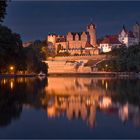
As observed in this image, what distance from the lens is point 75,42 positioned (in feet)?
337

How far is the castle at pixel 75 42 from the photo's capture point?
9900cm

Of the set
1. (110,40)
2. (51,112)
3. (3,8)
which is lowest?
(51,112)

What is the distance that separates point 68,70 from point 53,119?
74968mm

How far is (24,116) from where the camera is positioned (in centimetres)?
1022

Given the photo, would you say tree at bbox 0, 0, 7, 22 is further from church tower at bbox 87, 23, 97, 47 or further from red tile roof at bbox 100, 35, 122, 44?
church tower at bbox 87, 23, 97, 47

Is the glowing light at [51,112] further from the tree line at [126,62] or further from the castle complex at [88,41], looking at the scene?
the castle complex at [88,41]

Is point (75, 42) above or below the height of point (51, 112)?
above

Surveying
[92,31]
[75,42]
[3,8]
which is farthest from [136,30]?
[3,8]

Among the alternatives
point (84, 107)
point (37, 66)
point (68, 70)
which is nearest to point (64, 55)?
point (68, 70)

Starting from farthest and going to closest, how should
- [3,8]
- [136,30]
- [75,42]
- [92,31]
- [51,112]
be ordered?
[136,30], [92,31], [75,42], [3,8], [51,112]

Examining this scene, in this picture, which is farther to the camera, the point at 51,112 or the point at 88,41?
the point at 88,41

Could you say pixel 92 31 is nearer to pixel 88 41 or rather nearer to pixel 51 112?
pixel 88 41

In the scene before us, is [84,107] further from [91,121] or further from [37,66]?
[37,66]

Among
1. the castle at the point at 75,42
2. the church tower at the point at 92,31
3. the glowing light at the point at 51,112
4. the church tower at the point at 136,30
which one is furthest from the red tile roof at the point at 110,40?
the glowing light at the point at 51,112
